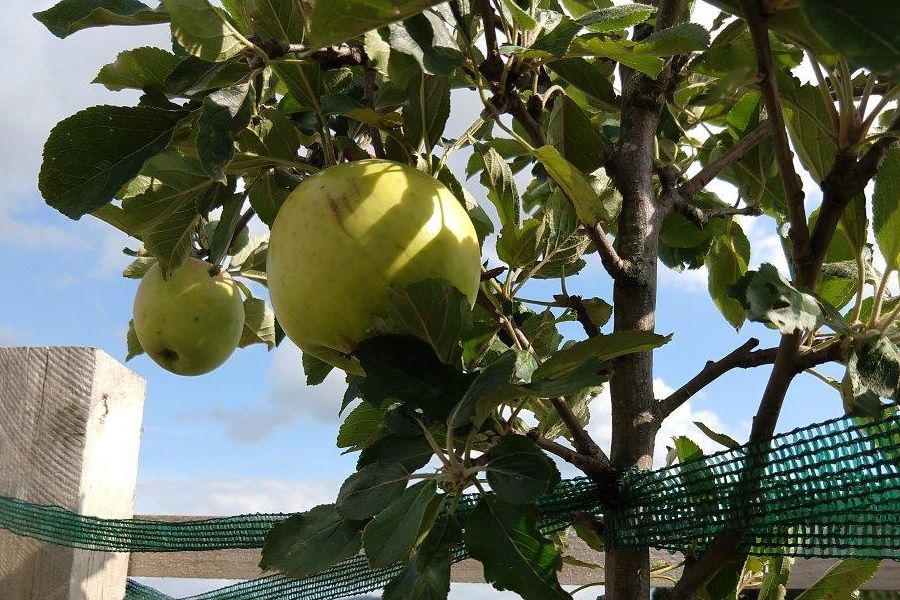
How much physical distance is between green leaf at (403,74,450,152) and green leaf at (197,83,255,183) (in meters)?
0.14

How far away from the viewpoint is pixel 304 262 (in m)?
0.58

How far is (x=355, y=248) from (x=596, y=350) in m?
0.19

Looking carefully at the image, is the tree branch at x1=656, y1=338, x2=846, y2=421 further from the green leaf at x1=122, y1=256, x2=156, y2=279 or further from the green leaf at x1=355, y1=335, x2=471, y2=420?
the green leaf at x1=122, y1=256, x2=156, y2=279

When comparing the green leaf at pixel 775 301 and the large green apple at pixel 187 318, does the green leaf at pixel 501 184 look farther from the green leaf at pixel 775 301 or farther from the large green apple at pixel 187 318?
the large green apple at pixel 187 318

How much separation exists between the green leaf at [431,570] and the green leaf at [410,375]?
90mm

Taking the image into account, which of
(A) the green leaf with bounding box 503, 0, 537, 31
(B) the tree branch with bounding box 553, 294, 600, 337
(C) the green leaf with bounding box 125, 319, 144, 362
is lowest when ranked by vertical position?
(B) the tree branch with bounding box 553, 294, 600, 337

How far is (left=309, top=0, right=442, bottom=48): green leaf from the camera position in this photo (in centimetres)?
48

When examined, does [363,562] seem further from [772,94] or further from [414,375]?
[772,94]

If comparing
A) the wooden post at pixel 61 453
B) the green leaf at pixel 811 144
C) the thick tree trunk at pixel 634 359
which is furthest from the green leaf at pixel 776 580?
the wooden post at pixel 61 453

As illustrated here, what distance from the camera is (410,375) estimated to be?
627 millimetres

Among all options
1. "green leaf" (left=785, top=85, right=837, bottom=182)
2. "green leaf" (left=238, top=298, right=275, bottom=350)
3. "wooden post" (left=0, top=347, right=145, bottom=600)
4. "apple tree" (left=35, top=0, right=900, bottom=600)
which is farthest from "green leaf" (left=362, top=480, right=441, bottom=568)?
"wooden post" (left=0, top=347, right=145, bottom=600)

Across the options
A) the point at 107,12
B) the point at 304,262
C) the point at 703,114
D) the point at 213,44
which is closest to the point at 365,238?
the point at 304,262

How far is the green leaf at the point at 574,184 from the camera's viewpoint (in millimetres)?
660

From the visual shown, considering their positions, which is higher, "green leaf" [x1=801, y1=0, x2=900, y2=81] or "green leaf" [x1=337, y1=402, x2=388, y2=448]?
"green leaf" [x1=337, y1=402, x2=388, y2=448]
